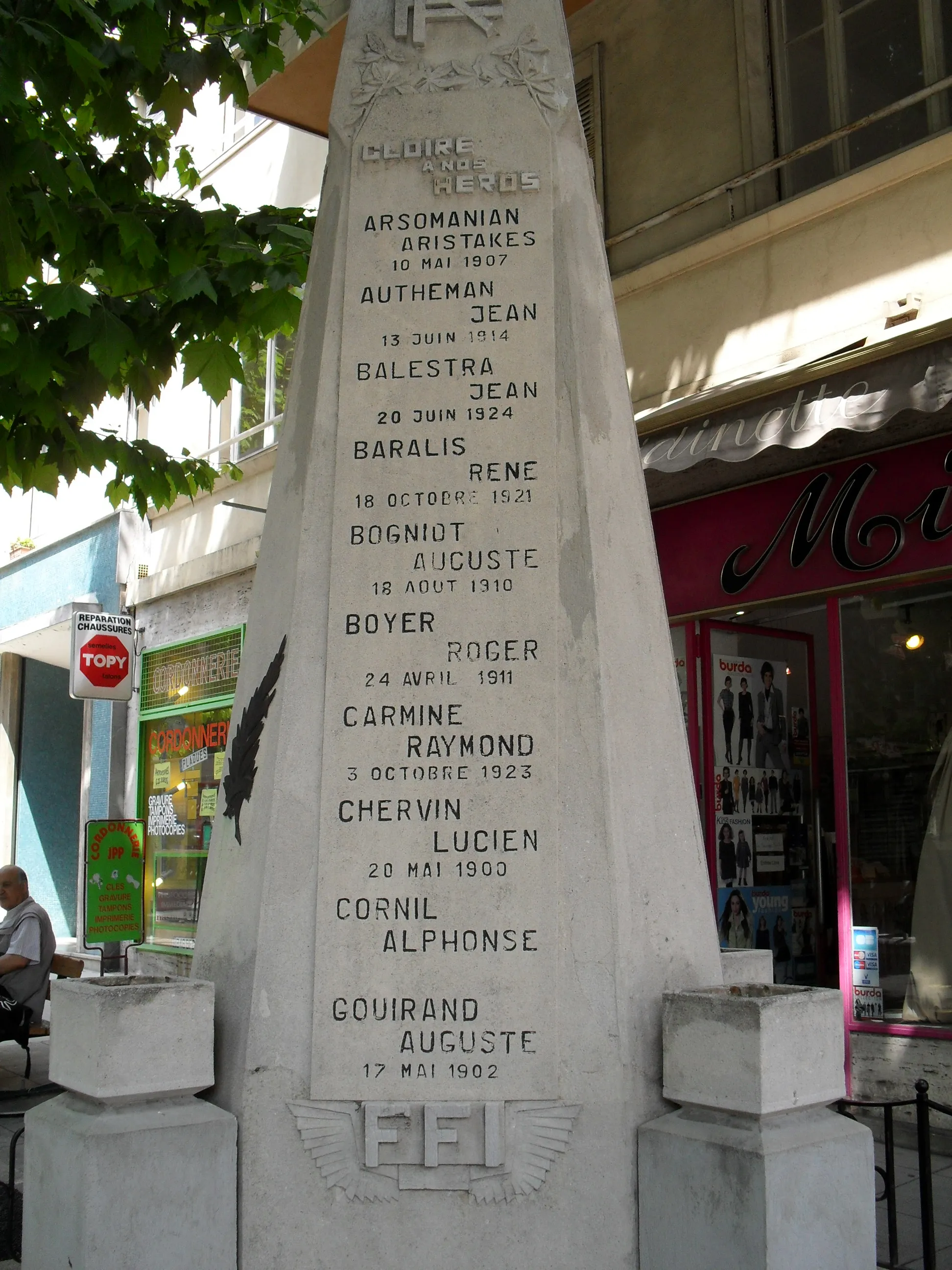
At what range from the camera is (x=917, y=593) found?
7.62 metres

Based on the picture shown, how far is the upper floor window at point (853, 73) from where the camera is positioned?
776 centimetres

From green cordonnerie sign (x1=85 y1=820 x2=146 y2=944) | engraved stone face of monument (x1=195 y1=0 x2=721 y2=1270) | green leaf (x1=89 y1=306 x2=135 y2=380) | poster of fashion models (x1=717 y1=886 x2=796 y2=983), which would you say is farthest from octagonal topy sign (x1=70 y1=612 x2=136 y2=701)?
engraved stone face of monument (x1=195 y1=0 x2=721 y2=1270)

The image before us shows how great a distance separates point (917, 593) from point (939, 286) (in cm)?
186

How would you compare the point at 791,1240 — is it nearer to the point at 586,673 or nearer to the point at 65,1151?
the point at 586,673

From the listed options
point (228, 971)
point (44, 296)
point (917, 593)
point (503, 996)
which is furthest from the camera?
point (917, 593)

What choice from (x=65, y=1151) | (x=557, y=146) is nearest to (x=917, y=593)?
(x=557, y=146)

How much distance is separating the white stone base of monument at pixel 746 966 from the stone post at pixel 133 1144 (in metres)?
1.82

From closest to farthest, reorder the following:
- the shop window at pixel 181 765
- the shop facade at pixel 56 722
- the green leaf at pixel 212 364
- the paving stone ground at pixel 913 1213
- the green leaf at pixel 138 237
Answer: the paving stone ground at pixel 913 1213 < the green leaf at pixel 212 364 < the green leaf at pixel 138 237 < the shop window at pixel 181 765 < the shop facade at pixel 56 722

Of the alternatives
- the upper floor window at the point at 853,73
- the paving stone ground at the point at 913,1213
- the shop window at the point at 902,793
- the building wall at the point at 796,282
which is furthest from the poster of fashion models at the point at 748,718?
the upper floor window at the point at 853,73

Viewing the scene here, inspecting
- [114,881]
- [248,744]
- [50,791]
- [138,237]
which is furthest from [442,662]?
[50,791]

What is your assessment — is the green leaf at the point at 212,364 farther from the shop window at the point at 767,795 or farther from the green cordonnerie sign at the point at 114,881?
the green cordonnerie sign at the point at 114,881

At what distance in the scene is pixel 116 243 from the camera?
650cm

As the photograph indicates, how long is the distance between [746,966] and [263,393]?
1141 centimetres

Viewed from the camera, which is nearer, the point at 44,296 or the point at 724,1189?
the point at 724,1189
